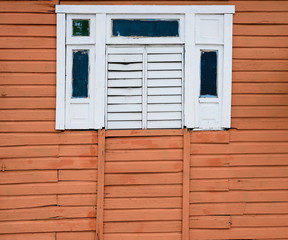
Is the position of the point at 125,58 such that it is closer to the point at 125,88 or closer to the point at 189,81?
the point at 125,88

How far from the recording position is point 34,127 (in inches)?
159

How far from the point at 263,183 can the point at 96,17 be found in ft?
9.78

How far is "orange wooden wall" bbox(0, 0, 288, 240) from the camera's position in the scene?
4.05m

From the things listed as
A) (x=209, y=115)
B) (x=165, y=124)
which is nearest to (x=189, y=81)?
(x=209, y=115)

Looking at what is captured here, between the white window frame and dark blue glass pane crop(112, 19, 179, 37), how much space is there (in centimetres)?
8

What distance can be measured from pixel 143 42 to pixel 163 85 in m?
0.60

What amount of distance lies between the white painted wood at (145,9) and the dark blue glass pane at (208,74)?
21.1 inches

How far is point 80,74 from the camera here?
163 inches

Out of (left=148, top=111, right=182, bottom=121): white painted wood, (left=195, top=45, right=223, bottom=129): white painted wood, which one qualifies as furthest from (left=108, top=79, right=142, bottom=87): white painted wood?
(left=195, top=45, right=223, bottom=129): white painted wood

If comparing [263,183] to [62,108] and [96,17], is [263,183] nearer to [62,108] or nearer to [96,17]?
[62,108]

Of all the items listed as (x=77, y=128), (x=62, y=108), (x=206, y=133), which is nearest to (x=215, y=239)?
(x=206, y=133)

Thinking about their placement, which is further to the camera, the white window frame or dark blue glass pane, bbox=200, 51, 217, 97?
dark blue glass pane, bbox=200, 51, 217, 97

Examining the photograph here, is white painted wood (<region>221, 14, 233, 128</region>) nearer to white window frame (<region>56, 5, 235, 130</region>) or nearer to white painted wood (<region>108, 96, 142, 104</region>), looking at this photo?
white window frame (<region>56, 5, 235, 130</region>)

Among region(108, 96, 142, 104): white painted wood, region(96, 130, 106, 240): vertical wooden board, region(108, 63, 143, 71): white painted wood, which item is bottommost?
region(96, 130, 106, 240): vertical wooden board
